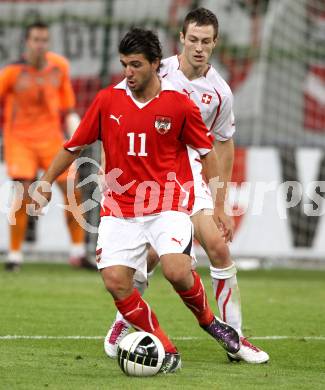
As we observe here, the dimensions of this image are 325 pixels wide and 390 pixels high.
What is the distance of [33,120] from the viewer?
1265 cm

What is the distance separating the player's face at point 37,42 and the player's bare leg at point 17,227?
1.36m

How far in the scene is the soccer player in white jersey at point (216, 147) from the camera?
6.99 metres

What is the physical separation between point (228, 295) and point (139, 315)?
0.86 meters

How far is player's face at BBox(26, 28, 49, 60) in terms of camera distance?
11930 mm

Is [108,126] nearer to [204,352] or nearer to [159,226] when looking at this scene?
[159,226]

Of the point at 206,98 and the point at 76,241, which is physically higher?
the point at 206,98

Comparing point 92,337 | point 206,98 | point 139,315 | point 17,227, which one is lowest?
point 17,227

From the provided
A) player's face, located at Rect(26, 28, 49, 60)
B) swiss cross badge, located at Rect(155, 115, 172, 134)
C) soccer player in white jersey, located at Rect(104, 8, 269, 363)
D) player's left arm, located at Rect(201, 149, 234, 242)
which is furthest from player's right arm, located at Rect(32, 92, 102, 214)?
player's face, located at Rect(26, 28, 49, 60)

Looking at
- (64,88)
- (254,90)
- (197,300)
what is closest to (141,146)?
(197,300)

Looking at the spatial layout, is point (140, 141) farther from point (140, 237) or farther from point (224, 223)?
point (224, 223)

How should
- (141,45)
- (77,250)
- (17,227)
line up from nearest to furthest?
(141,45), (17,227), (77,250)

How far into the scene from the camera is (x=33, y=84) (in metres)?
12.4

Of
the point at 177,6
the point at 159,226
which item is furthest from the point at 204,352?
the point at 177,6

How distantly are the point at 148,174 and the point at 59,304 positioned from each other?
3333 millimetres
